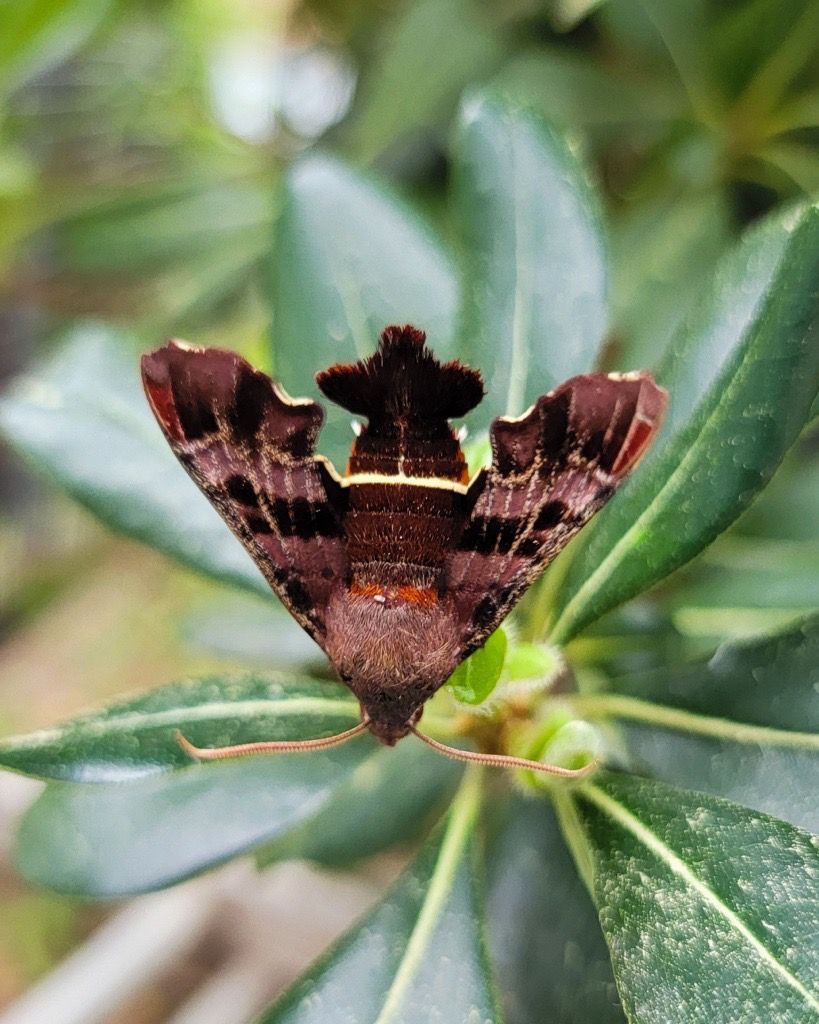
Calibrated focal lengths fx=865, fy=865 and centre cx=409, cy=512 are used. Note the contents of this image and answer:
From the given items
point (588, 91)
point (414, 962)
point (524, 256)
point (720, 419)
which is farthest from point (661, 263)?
point (414, 962)

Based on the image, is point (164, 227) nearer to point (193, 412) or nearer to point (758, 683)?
point (193, 412)

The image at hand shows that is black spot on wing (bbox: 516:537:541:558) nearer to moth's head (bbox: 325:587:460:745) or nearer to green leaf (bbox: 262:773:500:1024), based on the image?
moth's head (bbox: 325:587:460:745)

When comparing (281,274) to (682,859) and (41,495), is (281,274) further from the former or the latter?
(41,495)

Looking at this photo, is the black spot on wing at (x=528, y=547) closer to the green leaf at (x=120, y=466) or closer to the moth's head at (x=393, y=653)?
the moth's head at (x=393, y=653)

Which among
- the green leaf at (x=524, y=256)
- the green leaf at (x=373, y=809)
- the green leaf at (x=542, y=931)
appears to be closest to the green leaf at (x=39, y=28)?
the green leaf at (x=524, y=256)

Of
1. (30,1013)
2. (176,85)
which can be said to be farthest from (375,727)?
(176,85)

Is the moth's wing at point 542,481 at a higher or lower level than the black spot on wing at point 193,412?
lower
